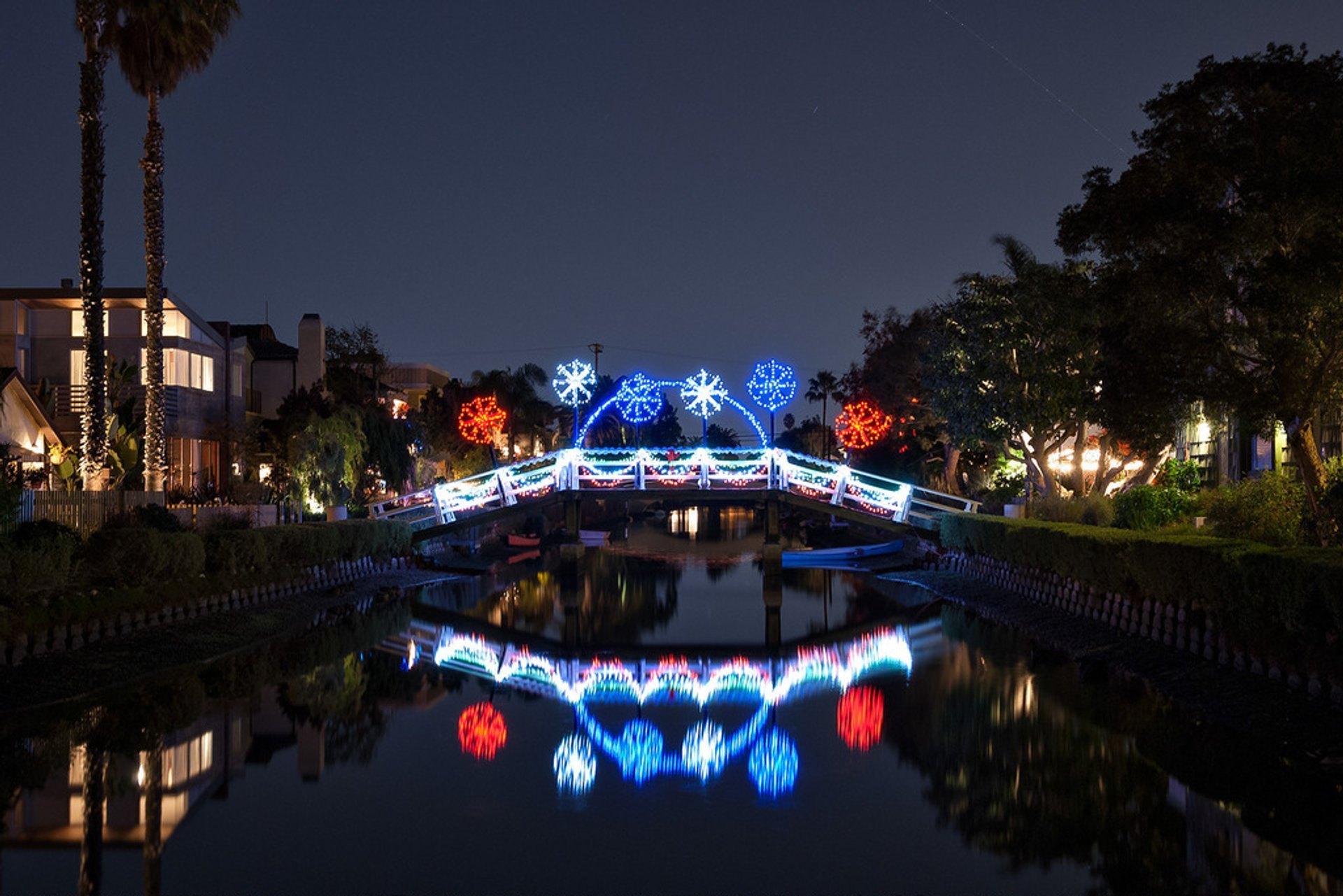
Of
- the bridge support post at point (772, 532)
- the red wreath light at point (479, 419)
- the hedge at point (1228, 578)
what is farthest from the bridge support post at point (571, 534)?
the red wreath light at point (479, 419)

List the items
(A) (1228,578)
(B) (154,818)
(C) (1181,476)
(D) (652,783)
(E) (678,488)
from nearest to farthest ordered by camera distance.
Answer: (B) (154,818) < (D) (652,783) < (A) (1228,578) < (C) (1181,476) < (E) (678,488)

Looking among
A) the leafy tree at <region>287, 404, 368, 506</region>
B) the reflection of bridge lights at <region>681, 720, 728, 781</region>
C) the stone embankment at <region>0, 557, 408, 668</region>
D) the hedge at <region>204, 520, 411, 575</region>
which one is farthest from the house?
the reflection of bridge lights at <region>681, 720, 728, 781</region>

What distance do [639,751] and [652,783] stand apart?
181cm

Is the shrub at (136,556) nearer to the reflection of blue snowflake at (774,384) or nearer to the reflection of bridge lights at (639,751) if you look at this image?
the reflection of bridge lights at (639,751)

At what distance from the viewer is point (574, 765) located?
14219 mm

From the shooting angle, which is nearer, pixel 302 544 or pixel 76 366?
pixel 302 544

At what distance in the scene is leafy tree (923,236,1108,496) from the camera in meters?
37.5

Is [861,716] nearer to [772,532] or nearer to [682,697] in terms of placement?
[682,697]

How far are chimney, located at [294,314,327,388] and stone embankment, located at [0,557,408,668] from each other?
22380 millimetres

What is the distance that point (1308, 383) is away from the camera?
2109 cm

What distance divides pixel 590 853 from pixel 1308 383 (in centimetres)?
1539

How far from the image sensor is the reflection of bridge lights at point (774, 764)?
13.1 meters

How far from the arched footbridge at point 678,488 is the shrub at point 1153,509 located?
996cm

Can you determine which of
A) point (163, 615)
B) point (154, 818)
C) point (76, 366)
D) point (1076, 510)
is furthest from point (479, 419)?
point (154, 818)
